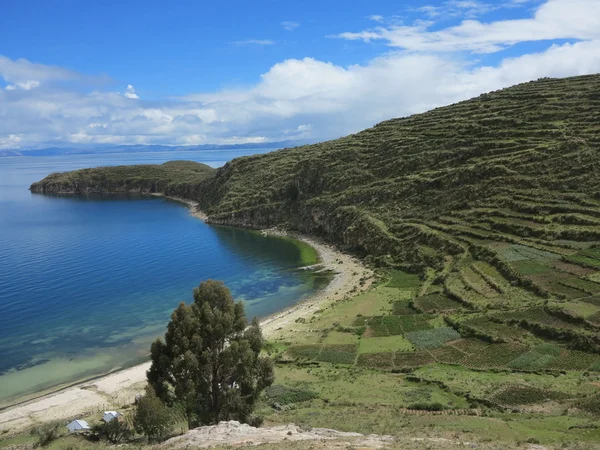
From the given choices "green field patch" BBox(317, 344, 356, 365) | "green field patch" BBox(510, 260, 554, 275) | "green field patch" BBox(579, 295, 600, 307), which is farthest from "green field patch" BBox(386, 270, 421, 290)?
"green field patch" BBox(579, 295, 600, 307)

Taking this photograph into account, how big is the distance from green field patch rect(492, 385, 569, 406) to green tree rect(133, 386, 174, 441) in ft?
70.5

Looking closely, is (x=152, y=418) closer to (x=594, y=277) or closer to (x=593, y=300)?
(x=593, y=300)

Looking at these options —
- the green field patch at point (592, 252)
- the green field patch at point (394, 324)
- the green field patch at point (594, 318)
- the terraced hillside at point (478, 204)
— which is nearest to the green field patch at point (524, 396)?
the terraced hillside at point (478, 204)

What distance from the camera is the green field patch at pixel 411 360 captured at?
39500 mm

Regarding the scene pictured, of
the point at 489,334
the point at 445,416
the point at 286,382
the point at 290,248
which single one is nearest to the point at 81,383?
the point at 286,382

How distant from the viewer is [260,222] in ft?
408

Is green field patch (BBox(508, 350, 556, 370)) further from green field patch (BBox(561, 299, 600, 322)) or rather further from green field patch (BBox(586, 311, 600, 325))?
green field patch (BBox(561, 299, 600, 322))

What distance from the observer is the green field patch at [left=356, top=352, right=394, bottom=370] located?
4031cm

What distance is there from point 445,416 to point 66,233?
113043mm

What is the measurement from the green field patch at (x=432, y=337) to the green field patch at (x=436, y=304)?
17.8ft

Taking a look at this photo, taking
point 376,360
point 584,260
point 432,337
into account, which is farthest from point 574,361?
point 584,260

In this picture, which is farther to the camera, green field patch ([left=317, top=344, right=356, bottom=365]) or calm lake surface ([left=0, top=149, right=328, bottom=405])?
calm lake surface ([left=0, top=149, right=328, bottom=405])

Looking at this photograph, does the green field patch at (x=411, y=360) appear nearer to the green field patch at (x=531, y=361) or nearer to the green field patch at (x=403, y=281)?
the green field patch at (x=531, y=361)

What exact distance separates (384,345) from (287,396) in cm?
1389
